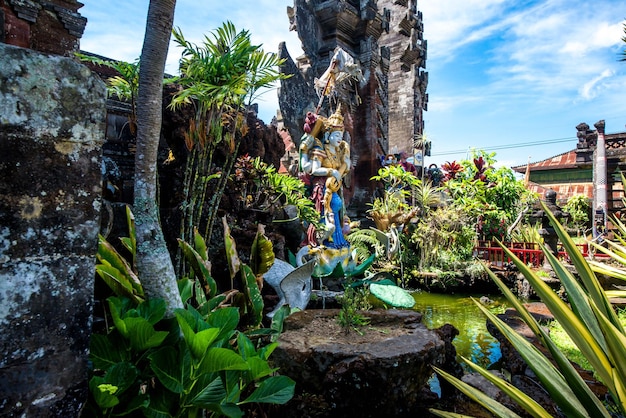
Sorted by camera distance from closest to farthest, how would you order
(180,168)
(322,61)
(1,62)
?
1. (1,62)
2. (180,168)
3. (322,61)

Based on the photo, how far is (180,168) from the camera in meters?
3.98

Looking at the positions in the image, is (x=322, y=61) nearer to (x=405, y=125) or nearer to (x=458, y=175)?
(x=458, y=175)

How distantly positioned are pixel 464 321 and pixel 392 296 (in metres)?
1.67

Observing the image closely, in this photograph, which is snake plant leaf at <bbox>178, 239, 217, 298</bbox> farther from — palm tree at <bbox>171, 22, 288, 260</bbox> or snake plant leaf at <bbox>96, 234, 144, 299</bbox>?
palm tree at <bbox>171, 22, 288, 260</bbox>

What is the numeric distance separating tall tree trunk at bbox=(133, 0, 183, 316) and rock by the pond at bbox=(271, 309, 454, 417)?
32.3 inches

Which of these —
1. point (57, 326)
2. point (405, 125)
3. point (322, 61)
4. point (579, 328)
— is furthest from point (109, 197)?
point (405, 125)

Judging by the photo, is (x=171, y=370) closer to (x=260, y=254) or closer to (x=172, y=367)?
(x=172, y=367)

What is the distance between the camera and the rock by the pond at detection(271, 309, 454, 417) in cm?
219

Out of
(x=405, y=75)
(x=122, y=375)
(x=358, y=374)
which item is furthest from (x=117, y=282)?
(x=405, y=75)

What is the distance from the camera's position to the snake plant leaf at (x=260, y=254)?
2.96m

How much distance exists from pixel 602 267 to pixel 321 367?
1.80 metres

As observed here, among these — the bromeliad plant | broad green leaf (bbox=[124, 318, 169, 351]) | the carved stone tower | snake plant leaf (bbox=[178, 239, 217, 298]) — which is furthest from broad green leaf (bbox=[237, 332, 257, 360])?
the carved stone tower

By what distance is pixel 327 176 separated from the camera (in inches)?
245

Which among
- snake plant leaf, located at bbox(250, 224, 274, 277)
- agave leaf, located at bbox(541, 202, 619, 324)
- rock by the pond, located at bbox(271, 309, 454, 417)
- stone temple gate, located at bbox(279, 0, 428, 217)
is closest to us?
agave leaf, located at bbox(541, 202, 619, 324)
